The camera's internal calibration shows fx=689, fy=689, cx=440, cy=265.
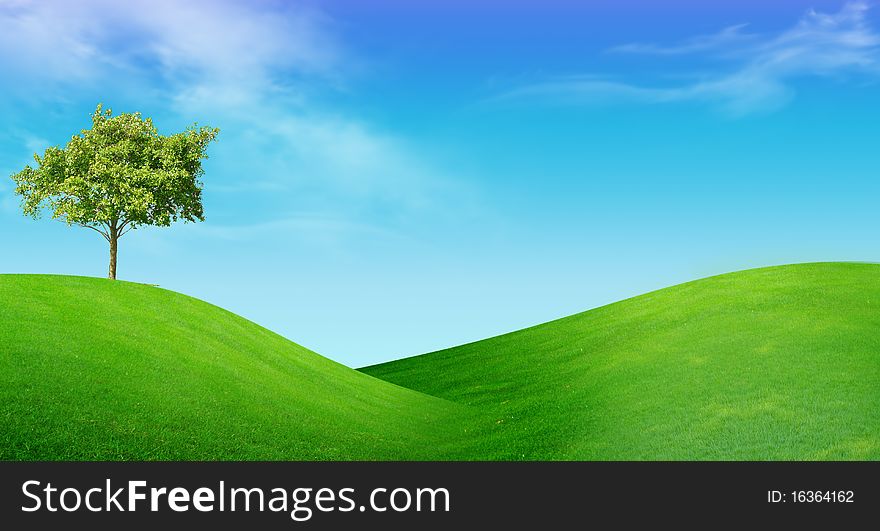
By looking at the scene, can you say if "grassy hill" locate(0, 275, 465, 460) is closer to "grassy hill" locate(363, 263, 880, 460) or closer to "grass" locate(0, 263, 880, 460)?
"grass" locate(0, 263, 880, 460)

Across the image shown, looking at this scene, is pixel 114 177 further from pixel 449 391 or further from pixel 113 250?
pixel 449 391

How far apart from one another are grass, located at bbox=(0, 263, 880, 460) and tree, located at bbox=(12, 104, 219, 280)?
8692mm

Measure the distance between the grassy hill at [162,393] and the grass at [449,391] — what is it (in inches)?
3.1

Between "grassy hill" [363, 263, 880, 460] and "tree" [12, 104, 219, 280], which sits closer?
"grassy hill" [363, 263, 880, 460]

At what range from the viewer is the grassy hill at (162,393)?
16953mm

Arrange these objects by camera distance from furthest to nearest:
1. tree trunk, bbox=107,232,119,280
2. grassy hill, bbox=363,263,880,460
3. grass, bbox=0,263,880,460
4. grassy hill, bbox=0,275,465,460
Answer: tree trunk, bbox=107,232,119,280 < grassy hill, bbox=363,263,880,460 < grass, bbox=0,263,880,460 < grassy hill, bbox=0,275,465,460

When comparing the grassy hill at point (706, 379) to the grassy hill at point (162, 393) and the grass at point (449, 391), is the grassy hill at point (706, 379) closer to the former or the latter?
the grass at point (449, 391)

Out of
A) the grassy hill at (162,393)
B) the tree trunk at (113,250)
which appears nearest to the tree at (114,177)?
the tree trunk at (113,250)

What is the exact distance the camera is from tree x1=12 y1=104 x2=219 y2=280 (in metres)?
40.3

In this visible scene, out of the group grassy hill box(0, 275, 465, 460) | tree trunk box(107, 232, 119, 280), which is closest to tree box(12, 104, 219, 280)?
tree trunk box(107, 232, 119, 280)

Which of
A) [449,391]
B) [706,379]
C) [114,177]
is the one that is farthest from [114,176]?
[706,379]
